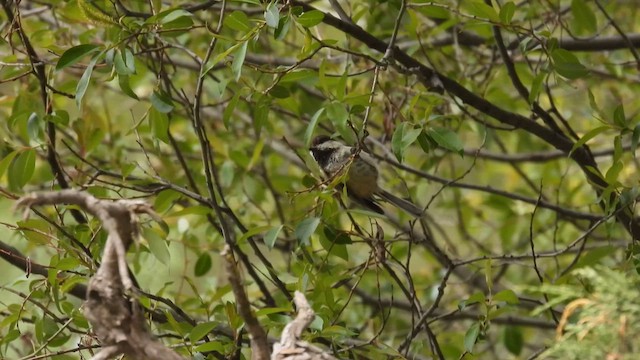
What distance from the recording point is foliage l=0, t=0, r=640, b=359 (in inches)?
92.1

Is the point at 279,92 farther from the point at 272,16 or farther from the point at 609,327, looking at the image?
the point at 609,327

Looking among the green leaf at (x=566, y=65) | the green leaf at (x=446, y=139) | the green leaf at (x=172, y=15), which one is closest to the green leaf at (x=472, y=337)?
the green leaf at (x=446, y=139)

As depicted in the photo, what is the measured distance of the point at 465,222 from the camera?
464cm

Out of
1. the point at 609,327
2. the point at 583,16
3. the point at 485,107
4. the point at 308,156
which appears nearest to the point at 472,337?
the point at 308,156

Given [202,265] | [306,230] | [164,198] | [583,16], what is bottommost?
[202,265]

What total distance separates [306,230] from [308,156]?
27cm

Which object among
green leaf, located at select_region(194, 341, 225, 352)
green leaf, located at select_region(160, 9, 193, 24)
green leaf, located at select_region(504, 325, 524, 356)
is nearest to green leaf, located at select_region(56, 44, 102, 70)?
green leaf, located at select_region(160, 9, 193, 24)

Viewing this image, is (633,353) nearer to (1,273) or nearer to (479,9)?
(479,9)

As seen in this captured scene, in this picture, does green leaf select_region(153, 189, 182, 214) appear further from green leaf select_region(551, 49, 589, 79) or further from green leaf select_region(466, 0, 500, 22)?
green leaf select_region(551, 49, 589, 79)

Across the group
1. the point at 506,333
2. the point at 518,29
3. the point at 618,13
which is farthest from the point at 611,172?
the point at 618,13

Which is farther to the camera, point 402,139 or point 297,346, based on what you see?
point 402,139

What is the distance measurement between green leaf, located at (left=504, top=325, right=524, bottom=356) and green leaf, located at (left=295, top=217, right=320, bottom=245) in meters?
1.77

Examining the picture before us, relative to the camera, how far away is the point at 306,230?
219 cm

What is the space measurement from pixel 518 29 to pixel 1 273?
2898 millimetres
